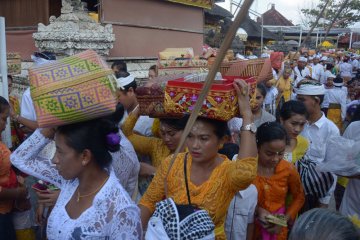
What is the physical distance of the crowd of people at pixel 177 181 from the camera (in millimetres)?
1756

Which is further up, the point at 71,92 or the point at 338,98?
the point at 71,92

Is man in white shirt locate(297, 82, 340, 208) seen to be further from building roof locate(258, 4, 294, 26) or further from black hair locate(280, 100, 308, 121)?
building roof locate(258, 4, 294, 26)

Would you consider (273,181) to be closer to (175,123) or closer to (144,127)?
(175,123)

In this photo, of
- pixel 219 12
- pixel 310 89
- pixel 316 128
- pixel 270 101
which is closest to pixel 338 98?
pixel 270 101

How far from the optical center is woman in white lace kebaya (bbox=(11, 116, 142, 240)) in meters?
1.77

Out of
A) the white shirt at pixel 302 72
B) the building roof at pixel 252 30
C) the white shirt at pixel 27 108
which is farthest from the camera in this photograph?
the building roof at pixel 252 30

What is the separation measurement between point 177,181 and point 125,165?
0.52 m

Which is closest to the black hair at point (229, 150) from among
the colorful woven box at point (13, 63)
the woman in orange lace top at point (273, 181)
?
the woman in orange lace top at point (273, 181)

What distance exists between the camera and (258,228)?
2902 millimetres

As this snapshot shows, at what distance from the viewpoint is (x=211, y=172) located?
7.24 feet

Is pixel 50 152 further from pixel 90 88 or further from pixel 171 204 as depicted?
pixel 171 204

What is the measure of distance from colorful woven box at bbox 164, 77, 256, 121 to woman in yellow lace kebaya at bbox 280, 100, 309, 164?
1311 mm

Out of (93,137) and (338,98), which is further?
(338,98)

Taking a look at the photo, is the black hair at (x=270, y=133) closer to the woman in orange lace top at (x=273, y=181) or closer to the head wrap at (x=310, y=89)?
the woman in orange lace top at (x=273, y=181)
